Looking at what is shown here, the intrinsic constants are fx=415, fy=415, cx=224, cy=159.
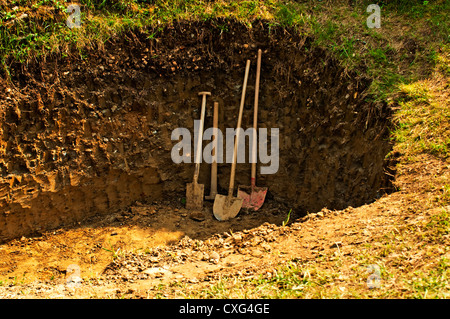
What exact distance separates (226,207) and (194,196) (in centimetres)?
48

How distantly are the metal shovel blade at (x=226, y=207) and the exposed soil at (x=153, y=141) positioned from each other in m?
0.11

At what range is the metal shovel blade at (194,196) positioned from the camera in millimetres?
5664

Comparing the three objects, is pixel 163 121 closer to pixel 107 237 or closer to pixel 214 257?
pixel 107 237

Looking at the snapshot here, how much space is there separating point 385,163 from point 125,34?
3.49m

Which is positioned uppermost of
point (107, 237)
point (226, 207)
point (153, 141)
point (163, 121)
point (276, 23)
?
point (276, 23)

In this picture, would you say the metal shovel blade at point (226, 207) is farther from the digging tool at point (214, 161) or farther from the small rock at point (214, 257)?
the small rock at point (214, 257)

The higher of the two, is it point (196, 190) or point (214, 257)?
point (196, 190)

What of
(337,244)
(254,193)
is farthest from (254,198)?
(337,244)

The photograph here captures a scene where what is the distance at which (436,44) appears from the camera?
525cm

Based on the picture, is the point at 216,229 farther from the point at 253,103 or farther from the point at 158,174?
the point at 253,103

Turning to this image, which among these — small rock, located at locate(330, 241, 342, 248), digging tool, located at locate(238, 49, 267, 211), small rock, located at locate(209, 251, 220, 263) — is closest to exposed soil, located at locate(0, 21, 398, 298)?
digging tool, located at locate(238, 49, 267, 211)

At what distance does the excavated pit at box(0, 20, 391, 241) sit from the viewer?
191 inches

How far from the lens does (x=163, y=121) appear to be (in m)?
5.54

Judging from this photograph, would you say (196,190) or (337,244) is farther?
(196,190)
